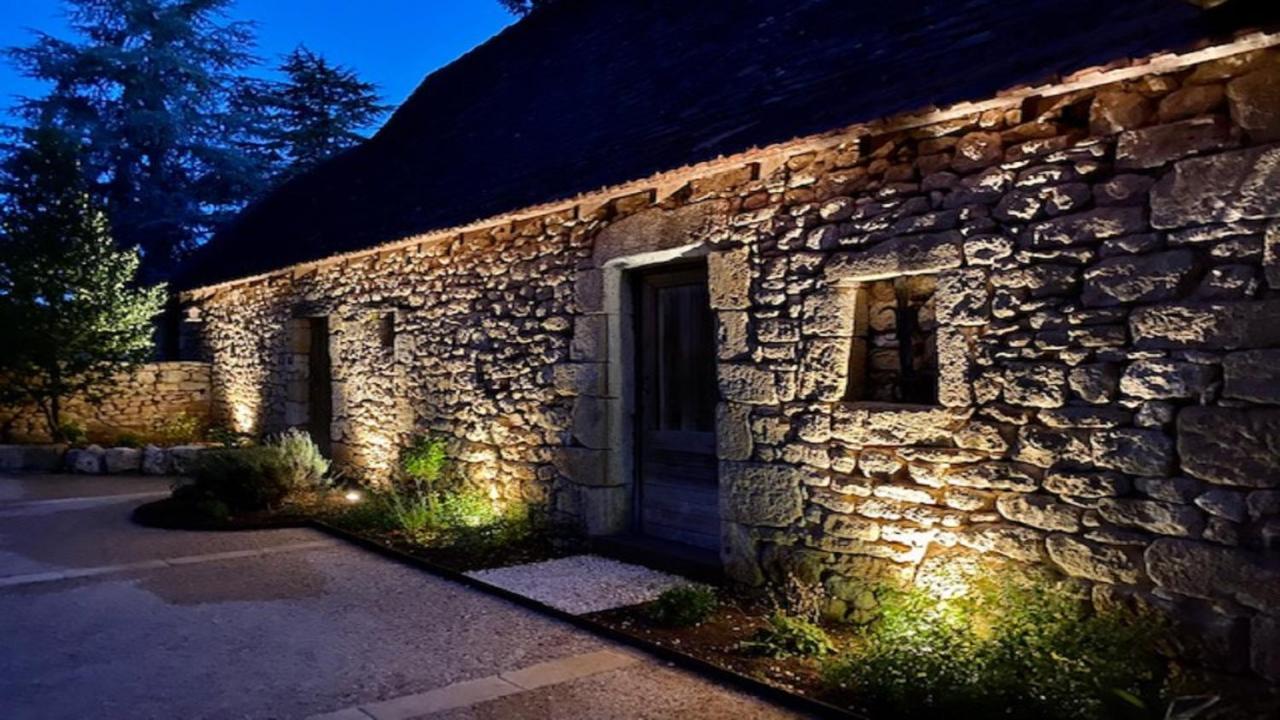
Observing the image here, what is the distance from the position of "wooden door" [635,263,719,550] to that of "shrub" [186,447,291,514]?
3.92 metres

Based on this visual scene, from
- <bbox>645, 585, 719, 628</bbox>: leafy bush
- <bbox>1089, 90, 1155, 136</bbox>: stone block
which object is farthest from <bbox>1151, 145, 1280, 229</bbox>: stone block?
<bbox>645, 585, 719, 628</bbox>: leafy bush

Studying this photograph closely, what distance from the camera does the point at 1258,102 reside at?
3.18m

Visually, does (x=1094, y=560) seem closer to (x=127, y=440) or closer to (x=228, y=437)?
(x=228, y=437)

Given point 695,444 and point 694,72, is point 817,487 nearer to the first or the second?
point 695,444

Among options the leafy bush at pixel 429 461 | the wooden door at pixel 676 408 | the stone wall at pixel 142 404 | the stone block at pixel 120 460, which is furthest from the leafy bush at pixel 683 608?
the stone wall at pixel 142 404

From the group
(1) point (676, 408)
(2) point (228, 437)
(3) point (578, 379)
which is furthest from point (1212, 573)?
(2) point (228, 437)

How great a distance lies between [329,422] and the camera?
35.0ft

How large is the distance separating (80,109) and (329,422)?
1698 centimetres

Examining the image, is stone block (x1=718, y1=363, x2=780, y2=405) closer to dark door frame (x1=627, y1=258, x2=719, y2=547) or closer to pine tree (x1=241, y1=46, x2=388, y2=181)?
dark door frame (x1=627, y1=258, x2=719, y2=547)

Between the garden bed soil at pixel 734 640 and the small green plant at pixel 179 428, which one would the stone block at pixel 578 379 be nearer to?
the garden bed soil at pixel 734 640

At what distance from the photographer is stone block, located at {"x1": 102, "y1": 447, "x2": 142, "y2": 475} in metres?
11.0

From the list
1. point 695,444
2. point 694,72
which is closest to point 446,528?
point 695,444

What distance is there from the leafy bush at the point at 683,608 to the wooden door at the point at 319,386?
7.04m

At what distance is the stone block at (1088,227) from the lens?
3529mm
